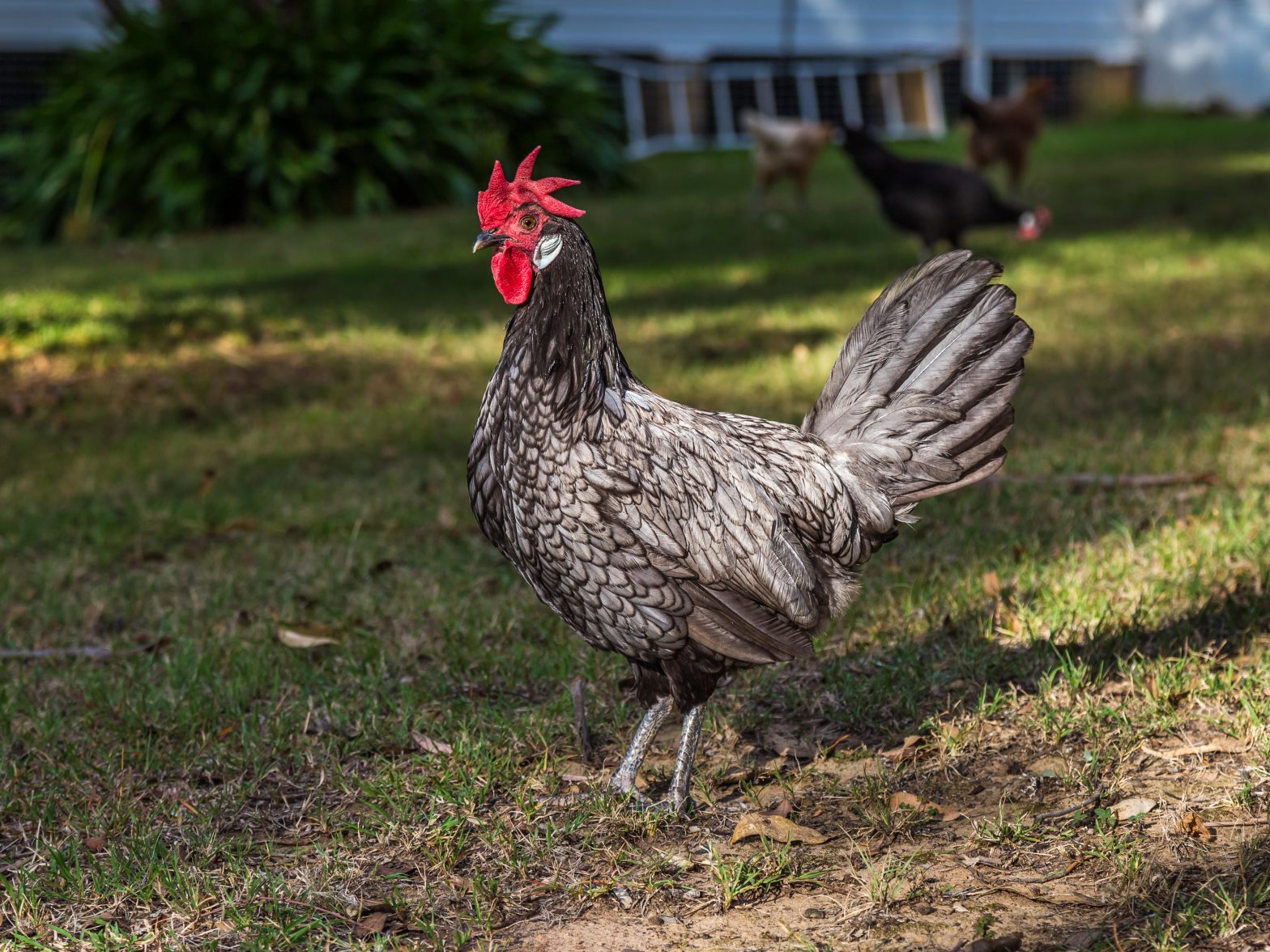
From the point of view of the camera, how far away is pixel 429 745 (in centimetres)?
363

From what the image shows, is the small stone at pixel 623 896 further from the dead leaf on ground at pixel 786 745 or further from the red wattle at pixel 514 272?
the red wattle at pixel 514 272

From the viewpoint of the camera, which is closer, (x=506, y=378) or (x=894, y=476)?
(x=506, y=378)

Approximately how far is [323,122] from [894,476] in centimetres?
1227

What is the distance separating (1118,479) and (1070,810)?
8.25 feet

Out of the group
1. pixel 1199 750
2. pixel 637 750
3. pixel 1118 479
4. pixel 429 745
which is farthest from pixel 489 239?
pixel 1118 479

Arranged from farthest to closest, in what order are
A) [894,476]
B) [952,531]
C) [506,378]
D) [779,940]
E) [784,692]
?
1. [952,531]
2. [784,692]
3. [894,476]
4. [506,378]
5. [779,940]

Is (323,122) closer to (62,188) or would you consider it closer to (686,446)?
(62,188)

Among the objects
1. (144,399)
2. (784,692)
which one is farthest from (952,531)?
(144,399)

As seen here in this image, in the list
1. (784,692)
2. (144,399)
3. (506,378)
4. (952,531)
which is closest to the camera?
(506,378)

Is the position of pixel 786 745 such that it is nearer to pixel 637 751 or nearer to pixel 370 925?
pixel 637 751

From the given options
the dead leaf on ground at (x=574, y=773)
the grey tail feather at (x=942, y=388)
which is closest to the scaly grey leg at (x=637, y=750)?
the dead leaf on ground at (x=574, y=773)

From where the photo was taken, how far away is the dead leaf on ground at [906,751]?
11.5 feet

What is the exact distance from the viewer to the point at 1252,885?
9.11ft

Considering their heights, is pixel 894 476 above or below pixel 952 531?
above
